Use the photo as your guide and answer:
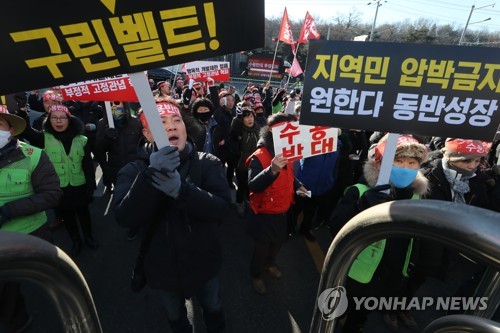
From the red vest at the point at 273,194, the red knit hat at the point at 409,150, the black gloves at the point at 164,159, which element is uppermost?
the black gloves at the point at 164,159

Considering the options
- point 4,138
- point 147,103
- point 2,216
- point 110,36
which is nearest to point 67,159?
point 4,138

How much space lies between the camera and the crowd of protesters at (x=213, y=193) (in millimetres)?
1791

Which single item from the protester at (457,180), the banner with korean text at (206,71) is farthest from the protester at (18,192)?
the banner with korean text at (206,71)

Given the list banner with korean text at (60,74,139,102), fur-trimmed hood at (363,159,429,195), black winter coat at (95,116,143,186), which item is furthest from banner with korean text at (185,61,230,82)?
fur-trimmed hood at (363,159,429,195)

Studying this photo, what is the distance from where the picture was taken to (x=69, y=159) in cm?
339

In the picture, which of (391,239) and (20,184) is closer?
(391,239)

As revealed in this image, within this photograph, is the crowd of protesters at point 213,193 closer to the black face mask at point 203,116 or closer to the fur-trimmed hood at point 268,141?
the fur-trimmed hood at point 268,141

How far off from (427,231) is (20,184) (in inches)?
106

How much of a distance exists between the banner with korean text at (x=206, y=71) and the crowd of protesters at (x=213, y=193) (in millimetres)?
4461

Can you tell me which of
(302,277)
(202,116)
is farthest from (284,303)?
(202,116)

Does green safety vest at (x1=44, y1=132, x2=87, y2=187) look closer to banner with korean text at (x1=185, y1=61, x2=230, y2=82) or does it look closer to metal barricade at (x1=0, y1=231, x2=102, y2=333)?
metal barricade at (x1=0, y1=231, x2=102, y2=333)

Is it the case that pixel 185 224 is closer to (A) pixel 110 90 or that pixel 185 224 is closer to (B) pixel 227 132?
(A) pixel 110 90

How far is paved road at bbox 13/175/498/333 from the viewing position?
2725 millimetres

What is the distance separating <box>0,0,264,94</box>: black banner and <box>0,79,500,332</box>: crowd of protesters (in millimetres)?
463
